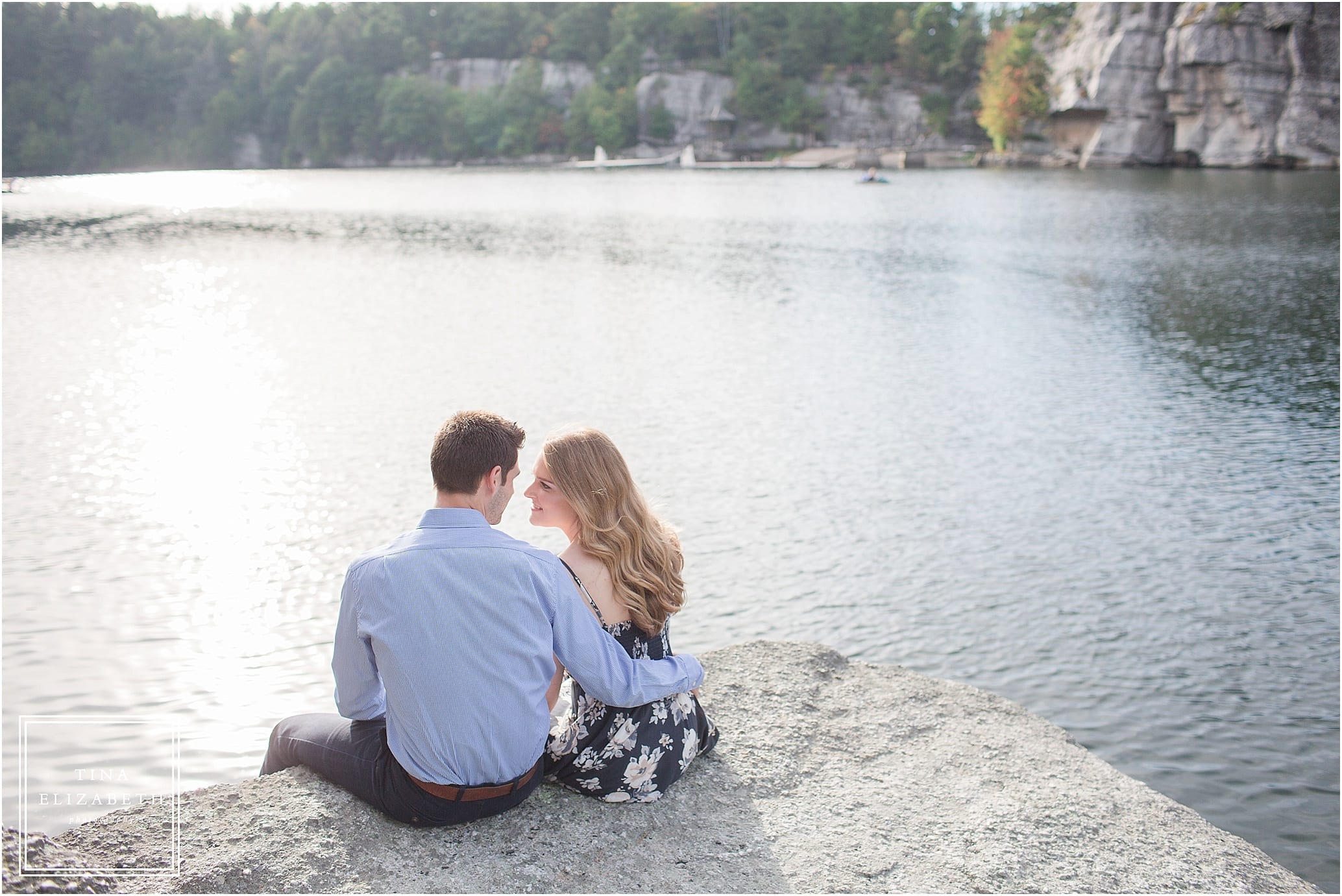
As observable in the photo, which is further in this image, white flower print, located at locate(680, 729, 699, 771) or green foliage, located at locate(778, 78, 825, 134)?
green foliage, located at locate(778, 78, 825, 134)

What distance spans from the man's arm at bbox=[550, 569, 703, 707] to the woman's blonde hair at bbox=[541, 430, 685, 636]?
0.16 m

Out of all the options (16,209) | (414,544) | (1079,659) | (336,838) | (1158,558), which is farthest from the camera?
(16,209)

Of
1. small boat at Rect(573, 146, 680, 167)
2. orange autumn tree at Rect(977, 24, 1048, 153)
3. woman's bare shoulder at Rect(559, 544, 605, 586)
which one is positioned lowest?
woman's bare shoulder at Rect(559, 544, 605, 586)

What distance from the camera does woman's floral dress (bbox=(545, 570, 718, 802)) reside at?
9.76 ft

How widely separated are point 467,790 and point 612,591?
667 millimetres

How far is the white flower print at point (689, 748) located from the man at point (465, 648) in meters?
0.31

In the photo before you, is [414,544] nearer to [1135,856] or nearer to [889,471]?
[1135,856]

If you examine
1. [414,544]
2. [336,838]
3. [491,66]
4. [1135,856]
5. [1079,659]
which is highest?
[491,66]

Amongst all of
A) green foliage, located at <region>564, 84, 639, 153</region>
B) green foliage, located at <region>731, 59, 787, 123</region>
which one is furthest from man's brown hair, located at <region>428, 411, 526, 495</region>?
green foliage, located at <region>564, 84, 639, 153</region>

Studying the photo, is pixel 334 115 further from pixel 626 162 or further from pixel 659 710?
pixel 659 710

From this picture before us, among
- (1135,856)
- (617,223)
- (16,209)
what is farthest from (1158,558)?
(16,209)

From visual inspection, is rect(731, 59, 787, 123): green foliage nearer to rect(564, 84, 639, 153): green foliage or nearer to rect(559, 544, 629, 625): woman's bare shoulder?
rect(564, 84, 639, 153): green foliage

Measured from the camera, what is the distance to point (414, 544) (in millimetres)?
2578

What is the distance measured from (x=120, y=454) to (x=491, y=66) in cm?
9972
